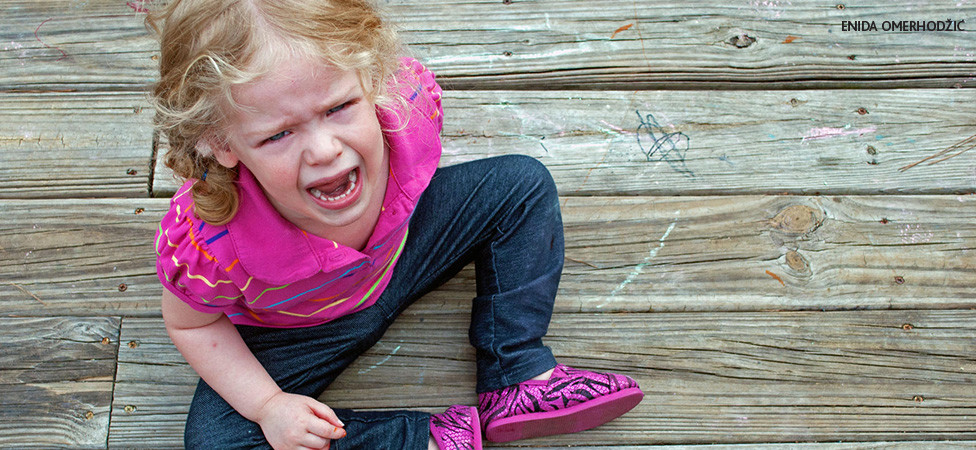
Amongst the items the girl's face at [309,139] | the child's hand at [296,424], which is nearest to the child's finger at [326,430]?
the child's hand at [296,424]

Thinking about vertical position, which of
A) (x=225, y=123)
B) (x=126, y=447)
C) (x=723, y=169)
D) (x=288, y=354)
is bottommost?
(x=126, y=447)

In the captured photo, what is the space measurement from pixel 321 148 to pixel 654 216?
29.3 inches

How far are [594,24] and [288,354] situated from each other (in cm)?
89

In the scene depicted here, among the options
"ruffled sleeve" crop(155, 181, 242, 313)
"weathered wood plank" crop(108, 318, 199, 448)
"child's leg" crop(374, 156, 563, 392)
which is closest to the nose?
"ruffled sleeve" crop(155, 181, 242, 313)

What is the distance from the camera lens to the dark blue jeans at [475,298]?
1176mm

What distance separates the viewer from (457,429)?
1172mm

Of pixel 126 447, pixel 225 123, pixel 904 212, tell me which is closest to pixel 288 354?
pixel 126 447

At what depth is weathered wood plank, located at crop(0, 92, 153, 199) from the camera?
1.34 m

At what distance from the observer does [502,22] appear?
146cm

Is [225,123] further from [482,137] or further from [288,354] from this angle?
[482,137]

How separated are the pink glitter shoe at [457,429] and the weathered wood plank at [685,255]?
0.20 metres

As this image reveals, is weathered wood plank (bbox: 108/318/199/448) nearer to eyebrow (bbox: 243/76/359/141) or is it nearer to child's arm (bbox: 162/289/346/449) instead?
child's arm (bbox: 162/289/346/449)

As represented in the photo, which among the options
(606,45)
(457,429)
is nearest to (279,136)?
(457,429)

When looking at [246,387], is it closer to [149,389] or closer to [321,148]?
[149,389]
